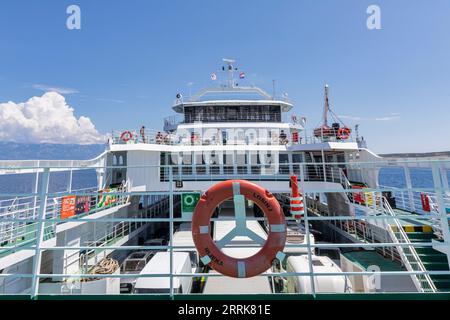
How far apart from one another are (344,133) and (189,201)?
9.53 meters

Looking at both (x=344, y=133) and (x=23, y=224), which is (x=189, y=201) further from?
(x=344, y=133)

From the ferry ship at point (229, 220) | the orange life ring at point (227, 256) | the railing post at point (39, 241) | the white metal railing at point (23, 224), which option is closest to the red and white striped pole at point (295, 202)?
the ferry ship at point (229, 220)

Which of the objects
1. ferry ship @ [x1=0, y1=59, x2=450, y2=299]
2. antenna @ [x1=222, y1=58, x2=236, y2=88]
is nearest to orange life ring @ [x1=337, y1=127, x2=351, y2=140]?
ferry ship @ [x1=0, y1=59, x2=450, y2=299]

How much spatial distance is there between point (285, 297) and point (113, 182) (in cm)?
1052

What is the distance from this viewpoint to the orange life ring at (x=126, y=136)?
9.66 metres

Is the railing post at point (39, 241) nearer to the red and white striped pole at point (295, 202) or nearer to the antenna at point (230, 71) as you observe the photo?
the red and white striped pole at point (295, 202)

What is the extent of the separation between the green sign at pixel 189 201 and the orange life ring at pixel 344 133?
9.26 metres

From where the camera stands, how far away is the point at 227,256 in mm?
2045

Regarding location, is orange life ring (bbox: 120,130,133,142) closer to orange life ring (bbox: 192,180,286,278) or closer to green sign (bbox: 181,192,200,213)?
green sign (bbox: 181,192,200,213)

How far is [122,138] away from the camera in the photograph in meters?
9.67

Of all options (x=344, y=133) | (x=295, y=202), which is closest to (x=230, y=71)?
(x=344, y=133)

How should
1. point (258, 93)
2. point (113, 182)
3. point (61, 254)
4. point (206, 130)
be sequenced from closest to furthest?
point (61, 254)
point (113, 182)
point (206, 130)
point (258, 93)
